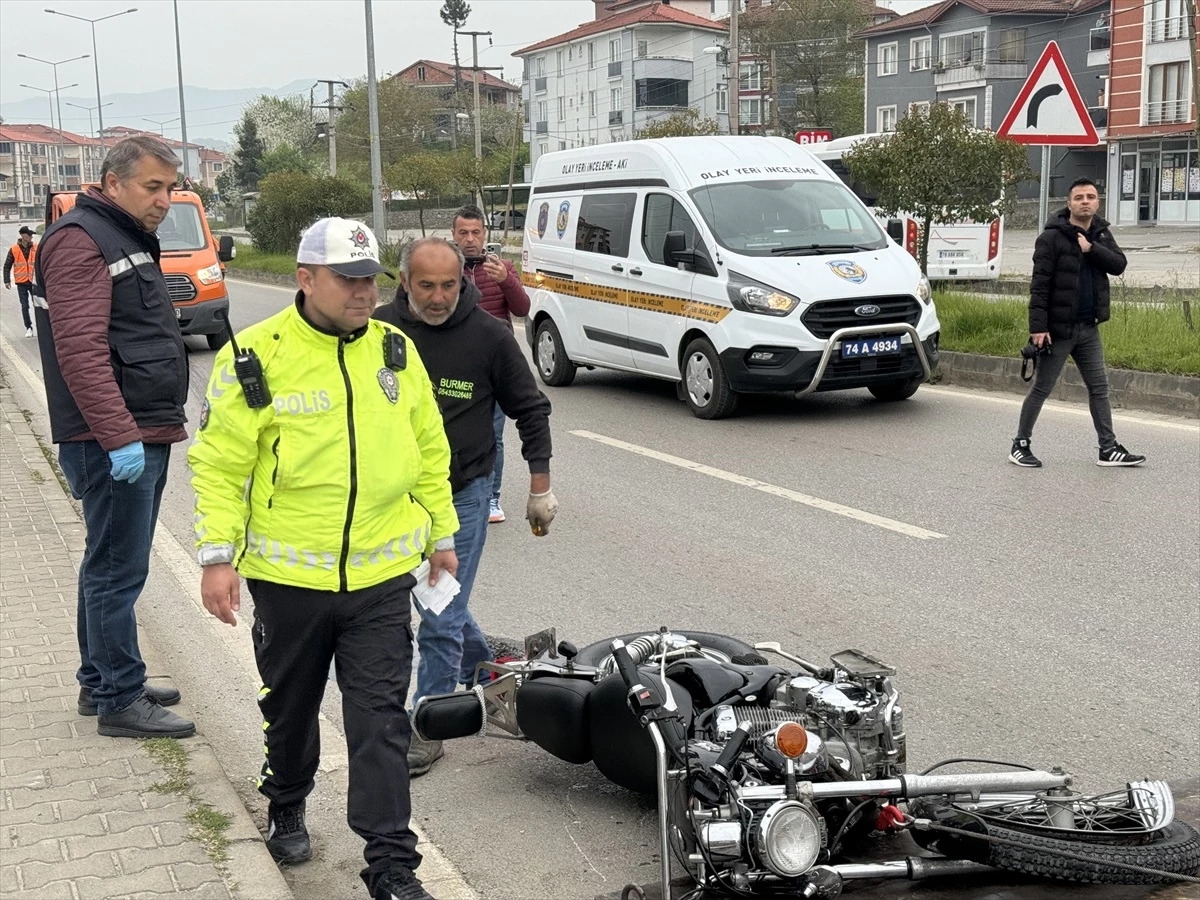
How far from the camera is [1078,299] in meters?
9.58

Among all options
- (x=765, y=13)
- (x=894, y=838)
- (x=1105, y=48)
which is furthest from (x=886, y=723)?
(x=765, y=13)

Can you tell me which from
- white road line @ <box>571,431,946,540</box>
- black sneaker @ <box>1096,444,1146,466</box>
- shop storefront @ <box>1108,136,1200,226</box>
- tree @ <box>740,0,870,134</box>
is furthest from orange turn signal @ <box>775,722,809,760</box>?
tree @ <box>740,0,870,134</box>

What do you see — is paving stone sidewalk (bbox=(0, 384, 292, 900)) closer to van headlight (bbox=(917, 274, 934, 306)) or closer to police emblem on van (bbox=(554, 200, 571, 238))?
van headlight (bbox=(917, 274, 934, 306))

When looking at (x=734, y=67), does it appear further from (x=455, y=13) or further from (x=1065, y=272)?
(x=455, y=13)

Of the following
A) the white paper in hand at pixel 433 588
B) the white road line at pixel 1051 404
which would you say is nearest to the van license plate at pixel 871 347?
the white road line at pixel 1051 404

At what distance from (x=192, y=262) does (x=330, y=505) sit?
53.2 feet

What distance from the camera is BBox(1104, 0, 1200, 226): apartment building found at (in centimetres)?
5462

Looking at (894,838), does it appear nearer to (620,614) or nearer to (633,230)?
(620,614)

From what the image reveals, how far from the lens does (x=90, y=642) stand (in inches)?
193

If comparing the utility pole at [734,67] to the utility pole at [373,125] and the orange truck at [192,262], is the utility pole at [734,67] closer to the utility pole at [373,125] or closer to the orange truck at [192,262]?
the utility pole at [373,125]

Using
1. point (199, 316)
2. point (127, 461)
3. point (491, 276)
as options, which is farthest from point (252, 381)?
point (199, 316)

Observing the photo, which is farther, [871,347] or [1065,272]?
[871,347]

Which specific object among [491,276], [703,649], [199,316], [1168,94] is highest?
[1168,94]

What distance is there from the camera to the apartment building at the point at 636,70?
8594 centimetres
